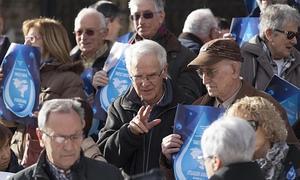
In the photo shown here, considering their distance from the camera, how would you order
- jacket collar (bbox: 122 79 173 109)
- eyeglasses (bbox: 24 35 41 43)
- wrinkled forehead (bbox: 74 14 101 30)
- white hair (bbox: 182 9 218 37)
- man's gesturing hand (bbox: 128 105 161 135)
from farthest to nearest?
white hair (bbox: 182 9 218 37) → wrinkled forehead (bbox: 74 14 101 30) → eyeglasses (bbox: 24 35 41 43) → jacket collar (bbox: 122 79 173 109) → man's gesturing hand (bbox: 128 105 161 135)

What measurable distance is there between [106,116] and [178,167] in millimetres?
1571

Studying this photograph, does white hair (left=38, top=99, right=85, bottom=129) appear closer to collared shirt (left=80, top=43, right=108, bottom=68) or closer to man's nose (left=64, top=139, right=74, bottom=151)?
man's nose (left=64, top=139, right=74, bottom=151)

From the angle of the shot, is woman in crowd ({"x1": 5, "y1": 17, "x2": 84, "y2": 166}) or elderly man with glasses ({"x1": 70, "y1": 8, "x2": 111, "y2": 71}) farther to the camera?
elderly man with glasses ({"x1": 70, "y1": 8, "x2": 111, "y2": 71})

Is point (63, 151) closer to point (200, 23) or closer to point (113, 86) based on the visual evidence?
point (113, 86)

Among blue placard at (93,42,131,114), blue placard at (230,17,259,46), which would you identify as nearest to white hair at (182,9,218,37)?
blue placard at (230,17,259,46)

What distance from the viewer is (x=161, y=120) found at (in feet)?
23.7

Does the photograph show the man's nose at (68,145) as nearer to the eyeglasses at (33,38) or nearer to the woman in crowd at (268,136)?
the woman in crowd at (268,136)

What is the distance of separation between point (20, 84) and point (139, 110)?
1.40m

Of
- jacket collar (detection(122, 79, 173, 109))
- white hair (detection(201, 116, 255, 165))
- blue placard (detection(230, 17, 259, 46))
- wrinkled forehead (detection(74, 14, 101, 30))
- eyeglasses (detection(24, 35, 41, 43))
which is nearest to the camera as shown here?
white hair (detection(201, 116, 255, 165))

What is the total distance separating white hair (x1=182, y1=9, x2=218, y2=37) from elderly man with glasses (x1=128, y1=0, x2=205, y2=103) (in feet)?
3.73

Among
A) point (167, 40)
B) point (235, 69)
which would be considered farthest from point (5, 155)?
point (167, 40)

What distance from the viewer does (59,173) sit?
625 centimetres

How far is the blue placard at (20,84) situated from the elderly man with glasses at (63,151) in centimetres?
170

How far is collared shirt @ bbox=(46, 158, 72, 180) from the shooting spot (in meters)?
6.25
